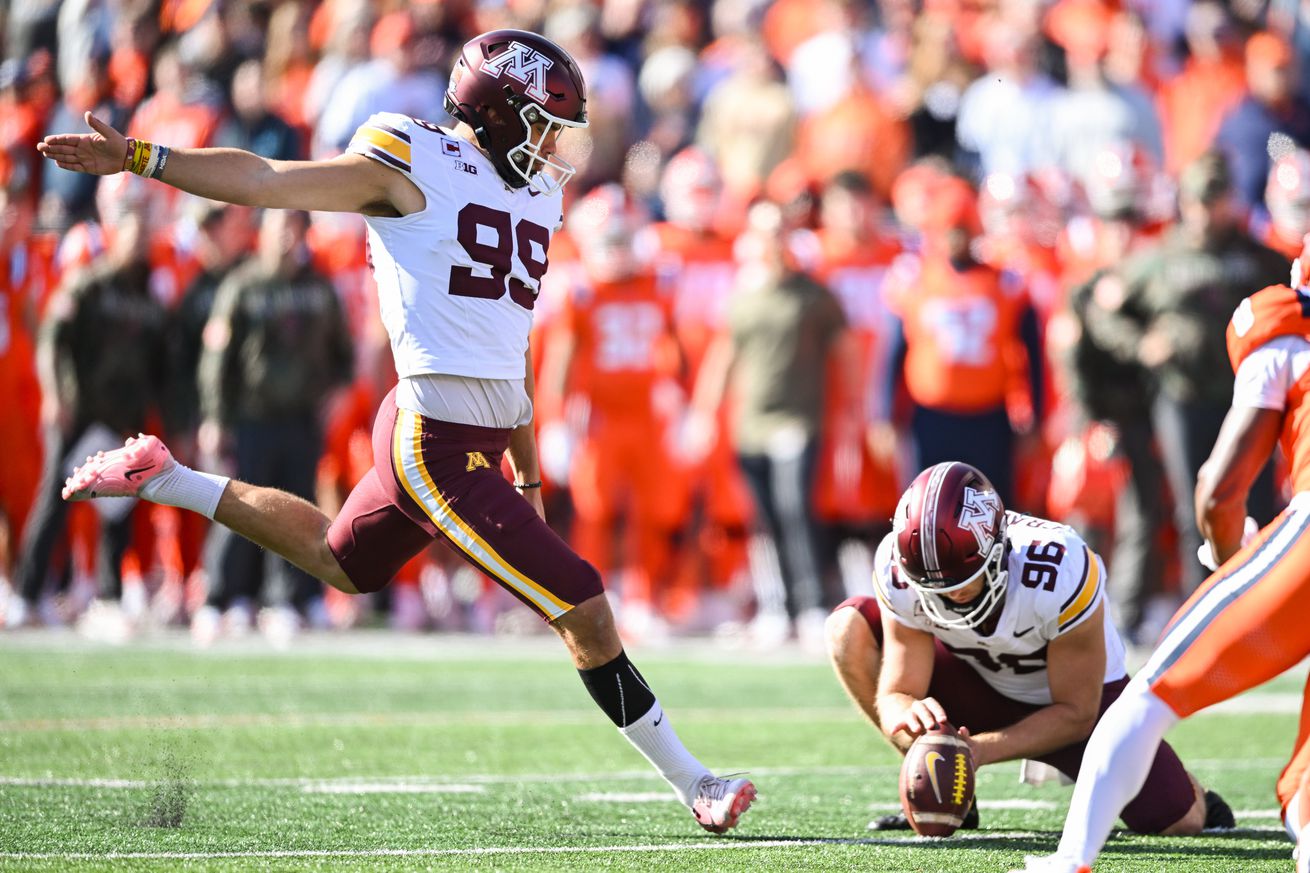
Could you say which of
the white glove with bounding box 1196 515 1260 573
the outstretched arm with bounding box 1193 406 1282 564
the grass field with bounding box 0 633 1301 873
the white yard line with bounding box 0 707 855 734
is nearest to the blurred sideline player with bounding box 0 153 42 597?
the grass field with bounding box 0 633 1301 873

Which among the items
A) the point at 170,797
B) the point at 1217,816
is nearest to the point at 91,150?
the point at 170,797

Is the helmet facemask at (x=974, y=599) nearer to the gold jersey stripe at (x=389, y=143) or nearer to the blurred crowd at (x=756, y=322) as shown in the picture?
the gold jersey stripe at (x=389, y=143)

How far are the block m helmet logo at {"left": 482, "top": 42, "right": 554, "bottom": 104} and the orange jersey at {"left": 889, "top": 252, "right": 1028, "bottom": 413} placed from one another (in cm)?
601

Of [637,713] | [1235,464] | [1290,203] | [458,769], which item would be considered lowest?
[458,769]

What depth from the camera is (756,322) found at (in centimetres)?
1108

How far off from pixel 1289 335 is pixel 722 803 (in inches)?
72.2

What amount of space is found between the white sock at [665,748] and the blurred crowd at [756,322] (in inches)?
214

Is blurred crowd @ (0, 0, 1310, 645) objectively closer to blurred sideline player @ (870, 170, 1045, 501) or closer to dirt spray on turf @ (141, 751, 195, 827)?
blurred sideline player @ (870, 170, 1045, 501)

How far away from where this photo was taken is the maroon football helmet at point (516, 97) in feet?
16.9

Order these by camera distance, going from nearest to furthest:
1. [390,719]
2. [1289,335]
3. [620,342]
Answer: [1289,335]
[390,719]
[620,342]

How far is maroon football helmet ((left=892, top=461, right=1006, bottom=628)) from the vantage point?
4699 mm

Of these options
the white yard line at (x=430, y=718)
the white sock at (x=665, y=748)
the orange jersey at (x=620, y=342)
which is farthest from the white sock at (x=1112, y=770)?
the orange jersey at (x=620, y=342)

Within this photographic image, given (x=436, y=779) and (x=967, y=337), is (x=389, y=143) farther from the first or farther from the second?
(x=967, y=337)

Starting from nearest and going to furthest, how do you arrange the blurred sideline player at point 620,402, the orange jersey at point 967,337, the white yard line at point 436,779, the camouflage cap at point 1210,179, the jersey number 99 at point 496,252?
the jersey number 99 at point 496,252
the white yard line at point 436,779
the camouflage cap at point 1210,179
the orange jersey at point 967,337
the blurred sideline player at point 620,402
